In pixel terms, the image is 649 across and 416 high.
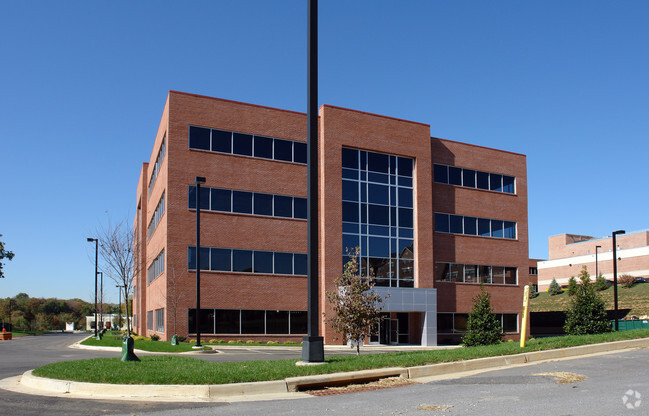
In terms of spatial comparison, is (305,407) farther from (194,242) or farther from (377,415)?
(194,242)

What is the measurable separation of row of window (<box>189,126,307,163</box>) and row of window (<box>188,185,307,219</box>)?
7.81 ft

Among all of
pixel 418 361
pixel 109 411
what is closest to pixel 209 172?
pixel 418 361

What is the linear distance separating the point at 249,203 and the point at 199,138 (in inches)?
188

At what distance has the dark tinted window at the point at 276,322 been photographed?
35.5m

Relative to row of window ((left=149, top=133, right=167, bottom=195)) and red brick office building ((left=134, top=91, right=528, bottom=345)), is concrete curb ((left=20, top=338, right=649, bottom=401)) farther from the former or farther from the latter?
row of window ((left=149, top=133, right=167, bottom=195))

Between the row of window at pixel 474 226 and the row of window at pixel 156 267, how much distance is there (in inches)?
733

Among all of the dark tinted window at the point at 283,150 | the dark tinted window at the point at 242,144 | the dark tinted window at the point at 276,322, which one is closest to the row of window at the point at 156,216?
the dark tinted window at the point at 242,144

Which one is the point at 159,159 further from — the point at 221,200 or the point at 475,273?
the point at 475,273

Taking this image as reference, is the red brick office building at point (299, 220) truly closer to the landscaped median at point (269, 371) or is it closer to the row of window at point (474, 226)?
the row of window at point (474, 226)

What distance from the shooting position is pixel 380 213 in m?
39.1

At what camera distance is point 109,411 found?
9508 mm

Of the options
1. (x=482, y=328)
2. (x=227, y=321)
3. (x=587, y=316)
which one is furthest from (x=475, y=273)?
→ (x=482, y=328)

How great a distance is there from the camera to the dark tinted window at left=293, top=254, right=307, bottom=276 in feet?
121

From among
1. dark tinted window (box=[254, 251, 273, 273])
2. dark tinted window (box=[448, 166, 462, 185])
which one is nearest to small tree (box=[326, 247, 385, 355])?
dark tinted window (box=[254, 251, 273, 273])
